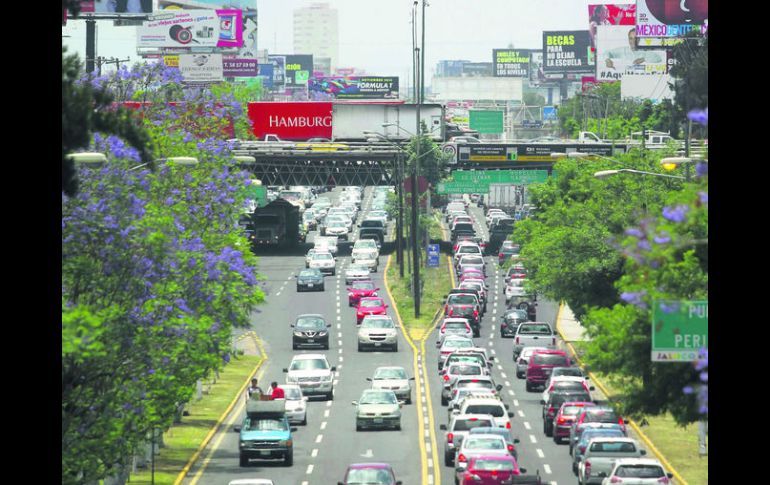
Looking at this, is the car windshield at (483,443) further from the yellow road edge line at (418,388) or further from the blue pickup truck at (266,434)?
the blue pickup truck at (266,434)

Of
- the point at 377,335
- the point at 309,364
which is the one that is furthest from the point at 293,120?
the point at 309,364

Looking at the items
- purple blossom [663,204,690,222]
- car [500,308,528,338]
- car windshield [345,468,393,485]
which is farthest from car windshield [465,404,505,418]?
car [500,308,528,338]

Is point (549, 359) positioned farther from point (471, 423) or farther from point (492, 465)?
point (492, 465)

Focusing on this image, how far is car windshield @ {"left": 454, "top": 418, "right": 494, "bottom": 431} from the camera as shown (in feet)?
155

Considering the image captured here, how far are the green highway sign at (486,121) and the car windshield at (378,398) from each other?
357 ft

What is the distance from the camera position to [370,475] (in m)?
38.5

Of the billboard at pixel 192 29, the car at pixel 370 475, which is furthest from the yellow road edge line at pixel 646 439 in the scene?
the billboard at pixel 192 29

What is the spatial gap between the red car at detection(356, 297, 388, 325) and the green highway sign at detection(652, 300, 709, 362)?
53611mm

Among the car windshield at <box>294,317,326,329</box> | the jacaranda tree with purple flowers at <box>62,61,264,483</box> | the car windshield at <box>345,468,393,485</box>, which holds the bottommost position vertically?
the car windshield at <box>294,317,326,329</box>

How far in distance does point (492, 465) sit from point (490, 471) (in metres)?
0.25

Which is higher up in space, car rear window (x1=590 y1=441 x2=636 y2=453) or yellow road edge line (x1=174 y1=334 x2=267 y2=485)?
car rear window (x1=590 y1=441 x2=636 y2=453)

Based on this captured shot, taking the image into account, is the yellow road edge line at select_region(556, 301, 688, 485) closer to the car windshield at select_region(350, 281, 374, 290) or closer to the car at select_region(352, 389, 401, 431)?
the car at select_region(352, 389, 401, 431)
